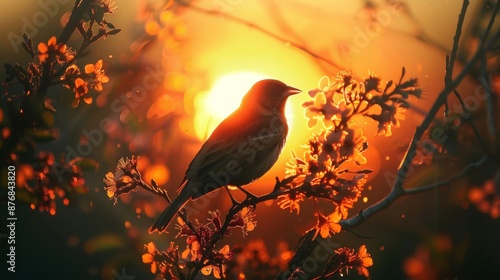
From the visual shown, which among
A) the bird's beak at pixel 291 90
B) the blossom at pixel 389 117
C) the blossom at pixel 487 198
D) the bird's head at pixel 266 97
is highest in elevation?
the blossom at pixel 389 117

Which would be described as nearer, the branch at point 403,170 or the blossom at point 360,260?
the blossom at point 360,260

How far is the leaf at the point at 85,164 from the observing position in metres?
1.40

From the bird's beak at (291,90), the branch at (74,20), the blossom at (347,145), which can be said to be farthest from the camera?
the bird's beak at (291,90)

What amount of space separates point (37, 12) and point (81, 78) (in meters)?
0.31

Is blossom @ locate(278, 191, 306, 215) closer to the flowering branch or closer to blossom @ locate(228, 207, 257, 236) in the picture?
blossom @ locate(228, 207, 257, 236)

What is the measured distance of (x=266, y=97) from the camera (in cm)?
150

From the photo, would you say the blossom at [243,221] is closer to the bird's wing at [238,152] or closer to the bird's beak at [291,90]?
the bird's wing at [238,152]

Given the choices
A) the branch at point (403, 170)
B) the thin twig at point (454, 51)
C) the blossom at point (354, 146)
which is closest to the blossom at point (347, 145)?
the blossom at point (354, 146)

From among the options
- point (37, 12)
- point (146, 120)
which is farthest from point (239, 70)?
point (37, 12)

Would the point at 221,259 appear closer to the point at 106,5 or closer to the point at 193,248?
the point at 193,248

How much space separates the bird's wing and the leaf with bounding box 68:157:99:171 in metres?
0.21

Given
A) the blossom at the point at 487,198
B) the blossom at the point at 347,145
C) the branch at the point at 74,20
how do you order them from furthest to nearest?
the blossom at the point at 487,198 → the branch at the point at 74,20 → the blossom at the point at 347,145

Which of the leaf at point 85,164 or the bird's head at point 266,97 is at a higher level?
the bird's head at point 266,97

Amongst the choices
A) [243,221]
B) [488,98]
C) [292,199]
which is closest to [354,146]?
[292,199]
